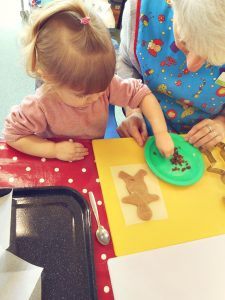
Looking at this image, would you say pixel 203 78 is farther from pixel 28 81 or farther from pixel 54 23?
pixel 28 81

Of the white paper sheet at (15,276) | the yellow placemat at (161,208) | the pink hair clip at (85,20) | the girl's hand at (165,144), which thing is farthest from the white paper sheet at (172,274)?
the pink hair clip at (85,20)

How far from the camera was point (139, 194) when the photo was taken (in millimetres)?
757

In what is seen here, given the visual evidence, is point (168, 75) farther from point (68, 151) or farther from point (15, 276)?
point (15, 276)

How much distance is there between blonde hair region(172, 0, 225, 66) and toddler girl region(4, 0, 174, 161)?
16cm

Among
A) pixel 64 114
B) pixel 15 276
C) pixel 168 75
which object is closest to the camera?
pixel 15 276

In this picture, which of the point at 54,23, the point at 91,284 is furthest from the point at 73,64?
the point at 91,284

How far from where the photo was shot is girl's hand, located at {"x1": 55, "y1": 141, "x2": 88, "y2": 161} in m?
0.77

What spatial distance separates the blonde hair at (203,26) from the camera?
0.56 m

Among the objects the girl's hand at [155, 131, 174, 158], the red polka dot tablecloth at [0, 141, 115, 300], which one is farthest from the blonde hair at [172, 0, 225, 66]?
the red polka dot tablecloth at [0, 141, 115, 300]

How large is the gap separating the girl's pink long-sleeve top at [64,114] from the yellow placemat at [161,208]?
0.31 ft

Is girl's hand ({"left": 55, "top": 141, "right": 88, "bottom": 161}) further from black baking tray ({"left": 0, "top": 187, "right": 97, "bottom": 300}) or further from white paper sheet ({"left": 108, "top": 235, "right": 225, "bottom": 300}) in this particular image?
white paper sheet ({"left": 108, "top": 235, "right": 225, "bottom": 300})

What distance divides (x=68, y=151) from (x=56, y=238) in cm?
22

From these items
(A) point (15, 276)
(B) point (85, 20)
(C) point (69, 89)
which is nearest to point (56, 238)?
(A) point (15, 276)

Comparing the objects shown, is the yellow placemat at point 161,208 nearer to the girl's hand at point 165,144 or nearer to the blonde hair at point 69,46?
the girl's hand at point 165,144
